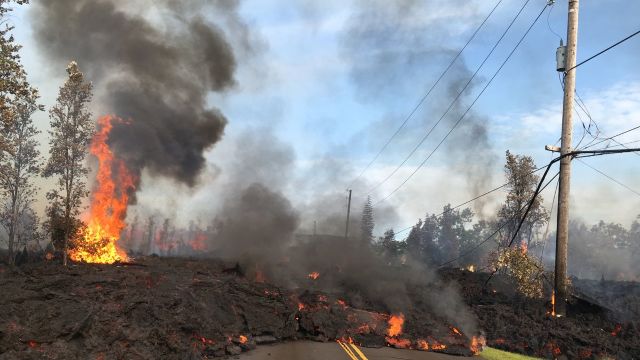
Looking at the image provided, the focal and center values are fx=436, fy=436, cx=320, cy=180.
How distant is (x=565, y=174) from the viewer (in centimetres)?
1334

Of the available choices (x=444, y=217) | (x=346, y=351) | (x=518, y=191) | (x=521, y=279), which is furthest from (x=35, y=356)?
(x=444, y=217)

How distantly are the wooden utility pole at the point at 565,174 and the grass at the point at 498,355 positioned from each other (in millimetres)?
2665

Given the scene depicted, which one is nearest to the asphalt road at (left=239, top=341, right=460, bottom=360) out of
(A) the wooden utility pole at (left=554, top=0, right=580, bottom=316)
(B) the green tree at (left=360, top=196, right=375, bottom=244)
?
(A) the wooden utility pole at (left=554, top=0, right=580, bottom=316)

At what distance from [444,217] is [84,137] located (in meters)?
103

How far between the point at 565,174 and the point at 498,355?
697 centimetres

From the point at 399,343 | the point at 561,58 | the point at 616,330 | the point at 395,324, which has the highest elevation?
the point at 561,58

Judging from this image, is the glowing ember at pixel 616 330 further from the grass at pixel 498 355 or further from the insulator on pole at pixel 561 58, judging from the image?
the insulator on pole at pixel 561 58

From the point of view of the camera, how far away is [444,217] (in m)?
122

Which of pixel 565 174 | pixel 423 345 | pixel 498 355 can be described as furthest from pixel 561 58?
pixel 423 345

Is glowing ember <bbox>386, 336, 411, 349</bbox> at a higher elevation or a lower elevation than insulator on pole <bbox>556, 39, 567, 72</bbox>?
lower

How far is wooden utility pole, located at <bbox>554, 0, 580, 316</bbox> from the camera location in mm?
13305

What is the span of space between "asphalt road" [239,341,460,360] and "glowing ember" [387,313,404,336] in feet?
4.31

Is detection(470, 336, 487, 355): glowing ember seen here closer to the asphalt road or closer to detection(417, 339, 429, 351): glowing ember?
the asphalt road

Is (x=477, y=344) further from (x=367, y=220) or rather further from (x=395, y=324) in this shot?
(x=367, y=220)
